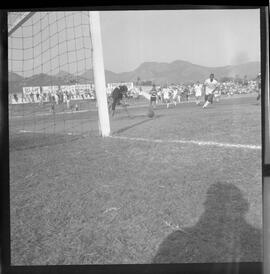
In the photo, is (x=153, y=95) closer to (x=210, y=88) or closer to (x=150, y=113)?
(x=150, y=113)

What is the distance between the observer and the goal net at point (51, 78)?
2.37m

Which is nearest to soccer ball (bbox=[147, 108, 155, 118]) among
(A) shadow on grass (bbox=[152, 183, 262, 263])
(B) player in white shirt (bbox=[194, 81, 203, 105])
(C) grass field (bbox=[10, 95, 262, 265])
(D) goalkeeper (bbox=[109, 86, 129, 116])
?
(C) grass field (bbox=[10, 95, 262, 265])

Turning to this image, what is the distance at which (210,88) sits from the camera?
2.51 meters

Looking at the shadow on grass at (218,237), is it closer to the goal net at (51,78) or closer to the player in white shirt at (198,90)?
the player in white shirt at (198,90)

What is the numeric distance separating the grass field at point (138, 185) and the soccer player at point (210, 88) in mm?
64

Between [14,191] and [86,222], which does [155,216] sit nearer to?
[86,222]

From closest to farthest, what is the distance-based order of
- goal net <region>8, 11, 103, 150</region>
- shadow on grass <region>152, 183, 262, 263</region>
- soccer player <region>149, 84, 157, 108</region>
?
1. shadow on grass <region>152, 183, 262, 263</region>
2. goal net <region>8, 11, 103, 150</region>
3. soccer player <region>149, 84, 157, 108</region>

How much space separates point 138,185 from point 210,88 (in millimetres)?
796

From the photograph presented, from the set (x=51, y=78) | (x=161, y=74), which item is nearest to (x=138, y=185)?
(x=161, y=74)

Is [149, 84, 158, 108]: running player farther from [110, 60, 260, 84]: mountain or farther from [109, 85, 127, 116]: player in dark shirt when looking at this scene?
[109, 85, 127, 116]: player in dark shirt

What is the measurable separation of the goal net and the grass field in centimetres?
1

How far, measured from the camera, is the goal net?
7.78ft

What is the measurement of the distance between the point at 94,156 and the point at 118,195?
314mm

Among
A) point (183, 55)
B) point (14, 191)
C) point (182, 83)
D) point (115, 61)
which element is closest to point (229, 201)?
point (182, 83)
